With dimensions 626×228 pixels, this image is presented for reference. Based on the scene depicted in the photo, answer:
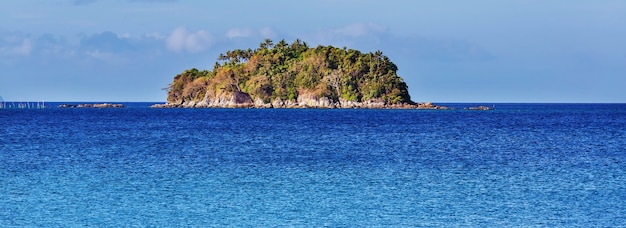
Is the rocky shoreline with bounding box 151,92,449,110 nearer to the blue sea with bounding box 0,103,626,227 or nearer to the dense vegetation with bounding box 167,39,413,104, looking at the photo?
the dense vegetation with bounding box 167,39,413,104

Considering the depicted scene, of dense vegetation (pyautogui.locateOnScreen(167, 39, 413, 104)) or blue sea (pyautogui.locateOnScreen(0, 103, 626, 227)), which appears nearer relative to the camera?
blue sea (pyautogui.locateOnScreen(0, 103, 626, 227))

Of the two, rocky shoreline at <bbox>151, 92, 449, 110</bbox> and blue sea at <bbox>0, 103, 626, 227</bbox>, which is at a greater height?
rocky shoreline at <bbox>151, 92, 449, 110</bbox>

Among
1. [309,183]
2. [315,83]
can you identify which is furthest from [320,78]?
[309,183]

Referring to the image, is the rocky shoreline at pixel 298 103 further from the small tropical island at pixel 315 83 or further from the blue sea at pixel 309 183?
the blue sea at pixel 309 183

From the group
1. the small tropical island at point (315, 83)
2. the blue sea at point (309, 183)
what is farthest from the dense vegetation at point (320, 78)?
the blue sea at point (309, 183)

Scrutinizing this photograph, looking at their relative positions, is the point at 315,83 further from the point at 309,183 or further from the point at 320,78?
the point at 309,183

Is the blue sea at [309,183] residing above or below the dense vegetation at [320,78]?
below

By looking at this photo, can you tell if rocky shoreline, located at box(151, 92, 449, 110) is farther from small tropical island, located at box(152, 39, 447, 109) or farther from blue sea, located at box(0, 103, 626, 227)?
blue sea, located at box(0, 103, 626, 227)

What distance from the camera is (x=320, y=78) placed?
18650 centimetres

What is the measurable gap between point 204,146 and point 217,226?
3552 cm

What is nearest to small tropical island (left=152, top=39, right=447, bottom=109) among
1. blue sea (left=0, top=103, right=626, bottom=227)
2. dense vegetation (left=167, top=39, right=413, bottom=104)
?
dense vegetation (left=167, top=39, right=413, bottom=104)

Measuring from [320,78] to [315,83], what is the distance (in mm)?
1879

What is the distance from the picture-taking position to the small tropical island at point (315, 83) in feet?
598

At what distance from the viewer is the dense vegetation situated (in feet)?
597
